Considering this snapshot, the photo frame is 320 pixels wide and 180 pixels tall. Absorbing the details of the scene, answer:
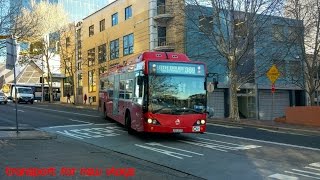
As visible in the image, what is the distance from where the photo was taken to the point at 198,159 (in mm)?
12328

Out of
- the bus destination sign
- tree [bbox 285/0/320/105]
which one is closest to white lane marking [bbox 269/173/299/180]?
the bus destination sign

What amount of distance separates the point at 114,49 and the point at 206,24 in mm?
23901

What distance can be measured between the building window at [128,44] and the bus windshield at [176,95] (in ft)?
112

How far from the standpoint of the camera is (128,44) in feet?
165

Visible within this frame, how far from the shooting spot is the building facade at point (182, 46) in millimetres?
33625

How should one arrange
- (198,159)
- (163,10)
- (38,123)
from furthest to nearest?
(163,10), (38,123), (198,159)

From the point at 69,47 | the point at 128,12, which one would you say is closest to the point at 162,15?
the point at 128,12

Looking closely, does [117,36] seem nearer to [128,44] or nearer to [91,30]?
[128,44]

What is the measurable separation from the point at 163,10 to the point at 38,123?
23.5m

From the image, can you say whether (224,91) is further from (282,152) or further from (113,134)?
(282,152)

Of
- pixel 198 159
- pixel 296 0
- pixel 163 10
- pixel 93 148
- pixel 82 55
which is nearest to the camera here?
pixel 198 159

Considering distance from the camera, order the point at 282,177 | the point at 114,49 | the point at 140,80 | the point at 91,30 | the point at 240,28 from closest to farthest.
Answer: the point at 282,177 < the point at 140,80 < the point at 240,28 < the point at 114,49 < the point at 91,30

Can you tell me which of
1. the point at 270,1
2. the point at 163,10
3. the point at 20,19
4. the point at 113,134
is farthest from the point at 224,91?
the point at 113,134

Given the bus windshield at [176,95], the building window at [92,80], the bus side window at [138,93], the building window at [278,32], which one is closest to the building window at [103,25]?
the building window at [92,80]
